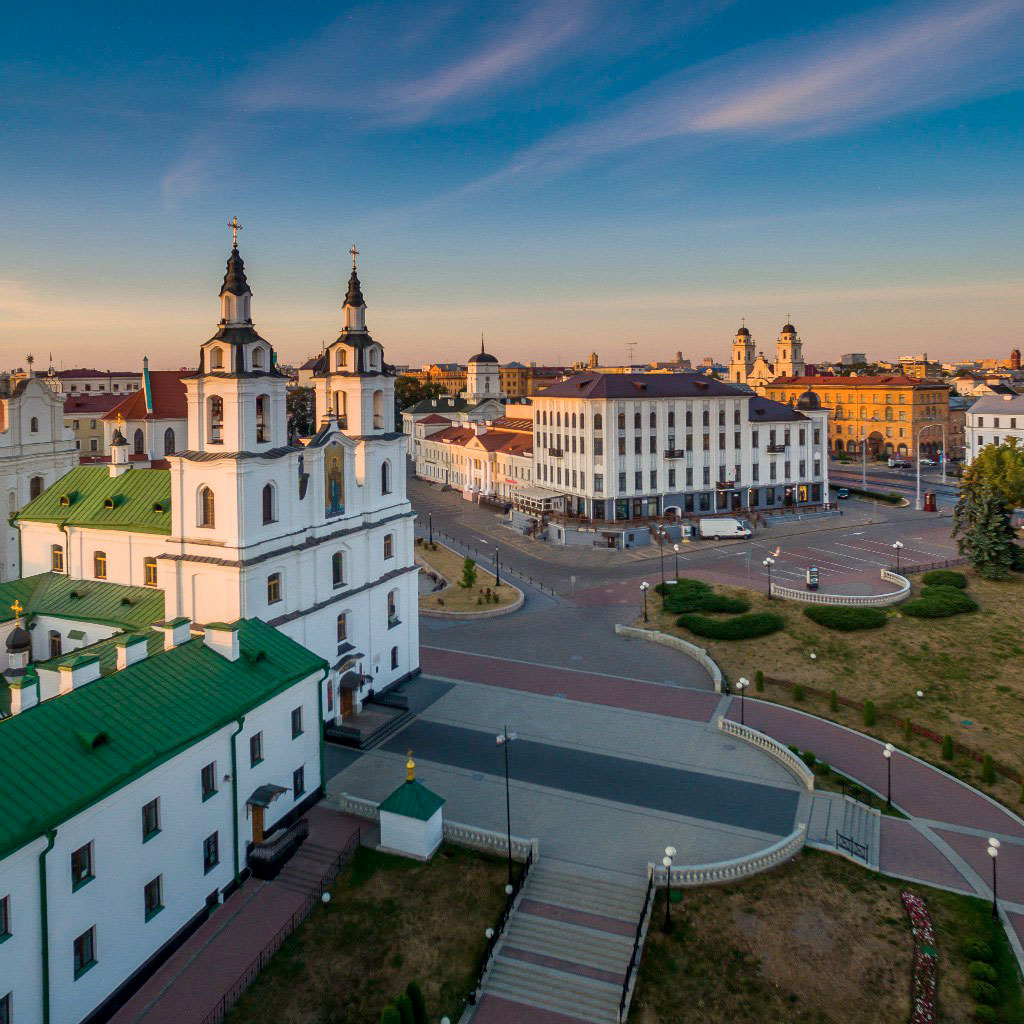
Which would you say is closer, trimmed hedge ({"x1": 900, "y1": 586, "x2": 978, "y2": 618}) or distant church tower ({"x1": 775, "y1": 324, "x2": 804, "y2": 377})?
trimmed hedge ({"x1": 900, "y1": 586, "x2": 978, "y2": 618})

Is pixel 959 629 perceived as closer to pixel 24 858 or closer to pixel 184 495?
pixel 184 495

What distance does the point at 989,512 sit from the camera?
188 feet

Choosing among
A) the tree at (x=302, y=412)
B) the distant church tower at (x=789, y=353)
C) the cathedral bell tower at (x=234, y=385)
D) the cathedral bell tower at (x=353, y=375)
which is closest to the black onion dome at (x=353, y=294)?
the cathedral bell tower at (x=353, y=375)

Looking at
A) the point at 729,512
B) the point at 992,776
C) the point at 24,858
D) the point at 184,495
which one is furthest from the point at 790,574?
the point at 24,858

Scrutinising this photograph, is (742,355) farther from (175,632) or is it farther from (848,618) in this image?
(175,632)

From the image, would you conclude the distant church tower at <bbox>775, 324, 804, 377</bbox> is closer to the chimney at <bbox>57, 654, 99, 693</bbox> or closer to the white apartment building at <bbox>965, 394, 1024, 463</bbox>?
the white apartment building at <bbox>965, 394, 1024, 463</bbox>

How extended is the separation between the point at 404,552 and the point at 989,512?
40.8 m

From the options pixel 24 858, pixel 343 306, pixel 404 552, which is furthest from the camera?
pixel 404 552

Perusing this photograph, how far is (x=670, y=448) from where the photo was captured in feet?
250

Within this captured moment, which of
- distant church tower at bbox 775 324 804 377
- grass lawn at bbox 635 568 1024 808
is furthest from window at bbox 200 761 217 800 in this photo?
distant church tower at bbox 775 324 804 377

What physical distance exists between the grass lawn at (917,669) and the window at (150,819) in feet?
78.3

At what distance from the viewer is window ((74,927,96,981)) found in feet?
62.5

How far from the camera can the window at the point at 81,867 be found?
62.0ft

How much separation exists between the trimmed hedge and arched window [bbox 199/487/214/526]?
3781 cm
